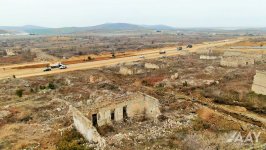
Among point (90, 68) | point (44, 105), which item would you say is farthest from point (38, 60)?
point (44, 105)

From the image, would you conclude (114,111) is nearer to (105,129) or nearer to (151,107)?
(105,129)

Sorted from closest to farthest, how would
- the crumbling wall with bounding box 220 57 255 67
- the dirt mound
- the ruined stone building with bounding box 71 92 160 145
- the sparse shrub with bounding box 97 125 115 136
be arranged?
the ruined stone building with bounding box 71 92 160 145 → the sparse shrub with bounding box 97 125 115 136 → the dirt mound → the crumbling wall with bounding box 220 57 255 67

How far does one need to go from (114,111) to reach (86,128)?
12.1 feet

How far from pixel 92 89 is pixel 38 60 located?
32879mm

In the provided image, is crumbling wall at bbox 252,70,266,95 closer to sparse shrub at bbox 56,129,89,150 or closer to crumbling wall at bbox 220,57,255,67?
crumbling wall at bbox 220,57,255,67

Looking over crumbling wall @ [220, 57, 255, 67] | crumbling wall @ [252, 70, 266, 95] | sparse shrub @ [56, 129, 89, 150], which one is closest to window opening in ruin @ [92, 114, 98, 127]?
sparse shrub @ [56, 129, 89, 150]

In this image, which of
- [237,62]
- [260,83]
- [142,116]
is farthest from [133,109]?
[237,62]

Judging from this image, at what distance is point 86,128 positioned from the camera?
690 inches

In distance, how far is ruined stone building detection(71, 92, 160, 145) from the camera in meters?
18.7

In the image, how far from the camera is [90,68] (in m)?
47.0

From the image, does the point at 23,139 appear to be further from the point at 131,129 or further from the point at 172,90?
the point at 172,90

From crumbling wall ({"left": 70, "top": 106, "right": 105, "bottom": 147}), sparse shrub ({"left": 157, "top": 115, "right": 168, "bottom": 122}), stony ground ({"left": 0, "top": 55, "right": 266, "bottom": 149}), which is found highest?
crumbling wall ({"left": 70, "top": 106, "right": 105, "bottom": 147})

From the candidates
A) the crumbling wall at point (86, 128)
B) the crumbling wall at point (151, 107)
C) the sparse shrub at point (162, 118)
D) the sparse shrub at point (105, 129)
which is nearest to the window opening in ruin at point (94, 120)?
the sparse shrub at point (105, 129)

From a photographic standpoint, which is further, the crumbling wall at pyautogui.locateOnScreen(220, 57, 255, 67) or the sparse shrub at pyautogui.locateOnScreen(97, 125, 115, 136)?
the crumbling wall at pyautogui.locateOnScreen(220, 57, 255, 67)
